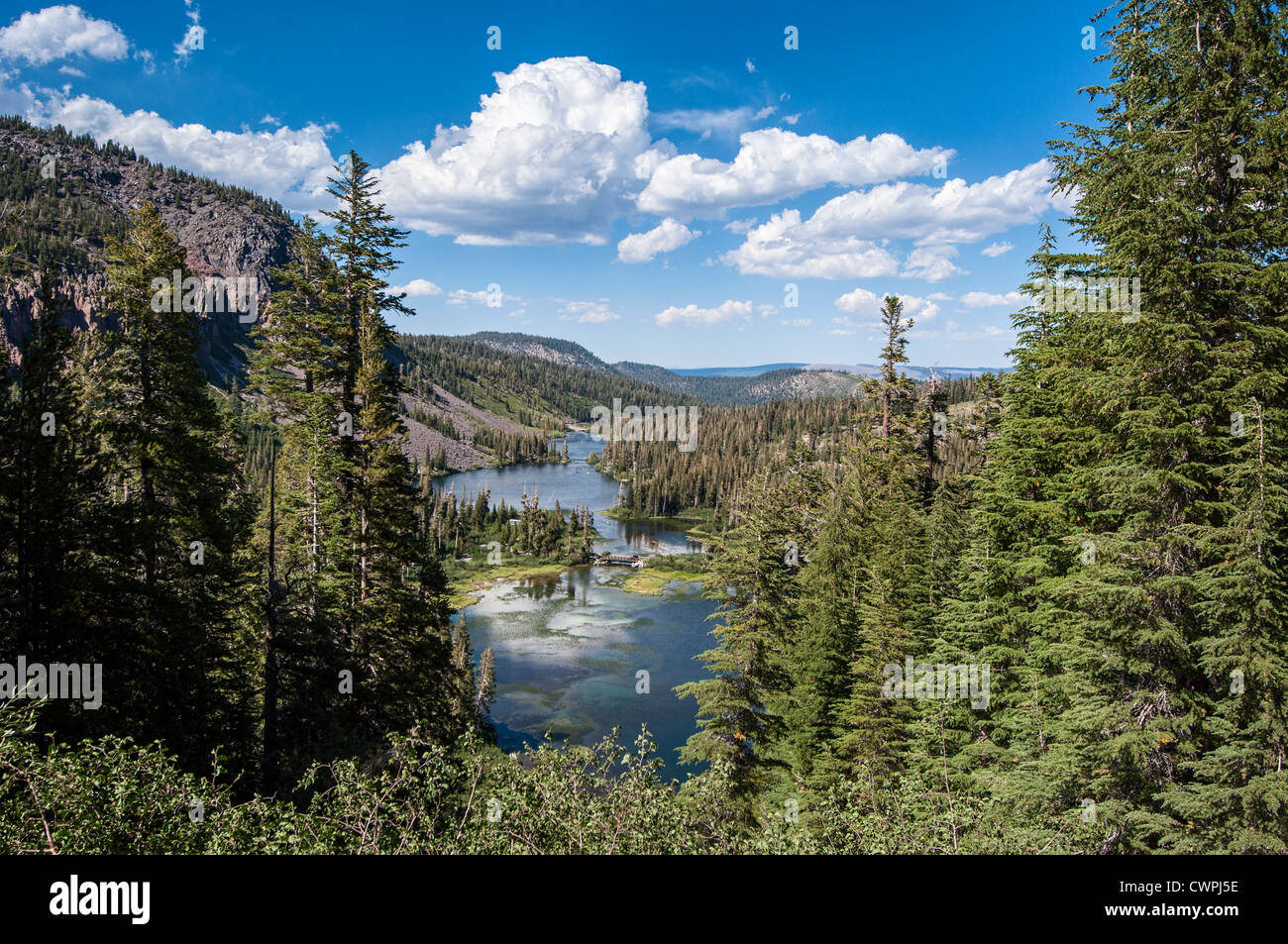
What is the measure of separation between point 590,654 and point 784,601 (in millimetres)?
39169

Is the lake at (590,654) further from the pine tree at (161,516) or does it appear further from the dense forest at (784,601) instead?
the pine tree at (161,516)

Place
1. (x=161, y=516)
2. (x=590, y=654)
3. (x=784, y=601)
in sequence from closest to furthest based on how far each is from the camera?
(x=161, y=516) → (x=784, y=601) → (x=590, y=654)

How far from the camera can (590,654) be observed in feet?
197

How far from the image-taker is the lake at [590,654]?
4494cm

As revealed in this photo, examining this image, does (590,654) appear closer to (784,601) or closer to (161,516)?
(784,601)

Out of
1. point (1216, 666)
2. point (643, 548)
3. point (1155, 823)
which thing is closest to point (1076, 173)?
point (1216, 666)

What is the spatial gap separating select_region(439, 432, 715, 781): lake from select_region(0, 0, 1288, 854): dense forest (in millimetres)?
9974

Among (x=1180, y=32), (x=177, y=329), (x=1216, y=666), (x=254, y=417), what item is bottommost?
(x=1216, y=666)

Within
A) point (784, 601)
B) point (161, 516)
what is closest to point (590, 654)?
point (784, 601)

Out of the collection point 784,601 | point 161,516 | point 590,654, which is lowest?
point 590,654
